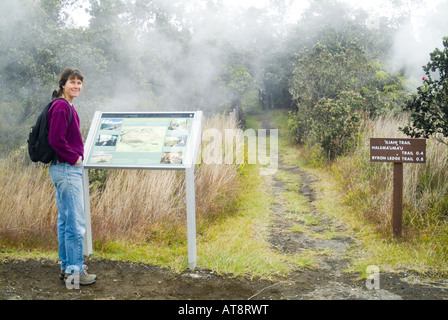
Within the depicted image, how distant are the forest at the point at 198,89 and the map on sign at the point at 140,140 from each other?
382 mm

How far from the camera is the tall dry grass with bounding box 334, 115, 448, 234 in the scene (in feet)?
14.4

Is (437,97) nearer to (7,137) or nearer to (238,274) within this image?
(238,274)

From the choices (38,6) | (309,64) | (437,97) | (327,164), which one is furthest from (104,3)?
(437,97)

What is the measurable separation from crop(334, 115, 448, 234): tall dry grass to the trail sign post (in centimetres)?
21

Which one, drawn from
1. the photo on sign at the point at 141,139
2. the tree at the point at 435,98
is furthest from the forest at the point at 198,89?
the photo on sign at the point at 141,139

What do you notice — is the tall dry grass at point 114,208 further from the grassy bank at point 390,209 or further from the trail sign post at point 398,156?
the trail sign post at point 398,156

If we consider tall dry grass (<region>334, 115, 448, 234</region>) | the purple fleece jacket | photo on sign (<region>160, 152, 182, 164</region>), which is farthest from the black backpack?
tall dry grass (<region>334, 115, 448, 234</region>)

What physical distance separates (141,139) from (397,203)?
8.46 feet

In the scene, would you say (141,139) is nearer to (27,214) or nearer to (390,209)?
(27,214)

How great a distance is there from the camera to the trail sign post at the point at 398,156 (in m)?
4.09

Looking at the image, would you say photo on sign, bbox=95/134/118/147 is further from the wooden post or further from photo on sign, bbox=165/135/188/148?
the wooden post

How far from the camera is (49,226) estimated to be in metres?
4.15

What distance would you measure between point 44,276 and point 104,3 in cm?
849

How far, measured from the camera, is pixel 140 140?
3.57m
